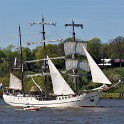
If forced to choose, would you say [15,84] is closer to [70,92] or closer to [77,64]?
[77,64]

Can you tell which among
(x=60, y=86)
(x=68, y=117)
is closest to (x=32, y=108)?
(x=60, y=86)

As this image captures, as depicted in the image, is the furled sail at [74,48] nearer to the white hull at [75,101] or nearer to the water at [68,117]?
the white hull at [75,101]

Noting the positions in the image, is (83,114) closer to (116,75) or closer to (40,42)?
(40,42)

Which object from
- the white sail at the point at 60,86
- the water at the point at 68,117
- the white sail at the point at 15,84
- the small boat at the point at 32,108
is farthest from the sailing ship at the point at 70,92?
the water at the point at 68,117

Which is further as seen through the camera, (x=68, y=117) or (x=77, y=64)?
(x=77, y=64)

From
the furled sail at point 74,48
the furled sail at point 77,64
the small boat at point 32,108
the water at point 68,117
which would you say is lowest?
the water at point 68,117

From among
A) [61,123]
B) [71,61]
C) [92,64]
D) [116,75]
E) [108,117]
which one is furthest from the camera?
[116,75]

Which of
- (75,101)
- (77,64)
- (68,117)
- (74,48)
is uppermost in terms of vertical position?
(74,48)

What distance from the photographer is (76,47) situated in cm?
12600

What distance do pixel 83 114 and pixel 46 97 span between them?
23.2m

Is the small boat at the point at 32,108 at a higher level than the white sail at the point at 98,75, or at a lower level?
lower

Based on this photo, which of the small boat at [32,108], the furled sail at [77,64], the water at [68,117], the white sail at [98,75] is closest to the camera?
the water at [68,117]

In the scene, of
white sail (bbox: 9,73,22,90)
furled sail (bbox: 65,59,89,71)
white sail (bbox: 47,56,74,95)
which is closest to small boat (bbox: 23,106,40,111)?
white sail (bbox: 47,56,74,95)

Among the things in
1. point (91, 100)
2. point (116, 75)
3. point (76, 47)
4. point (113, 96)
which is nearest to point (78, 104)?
point (91, 100)
